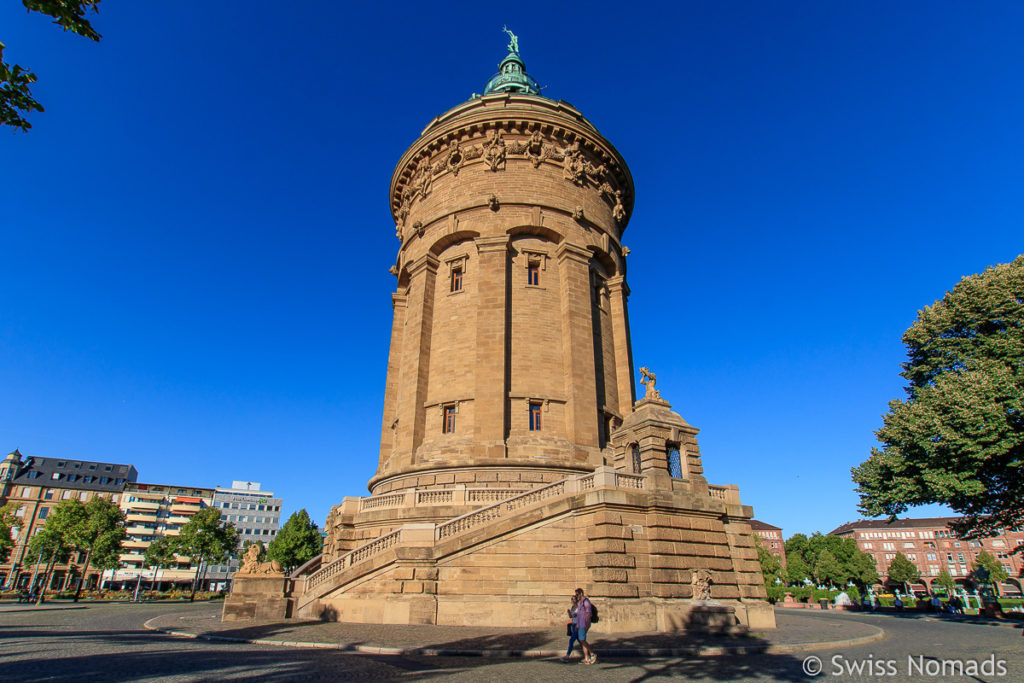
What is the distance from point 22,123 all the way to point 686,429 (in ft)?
61.4

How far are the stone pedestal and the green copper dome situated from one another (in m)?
34.3

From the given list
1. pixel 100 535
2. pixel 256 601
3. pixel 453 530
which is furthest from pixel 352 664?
pixel 100 535

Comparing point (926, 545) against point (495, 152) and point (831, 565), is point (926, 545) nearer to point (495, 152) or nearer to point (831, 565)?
point (831, 565)

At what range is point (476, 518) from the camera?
17.0m

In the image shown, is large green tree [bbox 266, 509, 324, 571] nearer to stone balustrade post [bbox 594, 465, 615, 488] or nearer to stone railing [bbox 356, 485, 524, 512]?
stone railing [bbox 356, 485, 524, 512]

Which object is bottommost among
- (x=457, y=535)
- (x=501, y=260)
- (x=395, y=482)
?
(x=457, y=535)

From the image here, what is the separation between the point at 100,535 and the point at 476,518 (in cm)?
4468

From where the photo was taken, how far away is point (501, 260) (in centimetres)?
2723

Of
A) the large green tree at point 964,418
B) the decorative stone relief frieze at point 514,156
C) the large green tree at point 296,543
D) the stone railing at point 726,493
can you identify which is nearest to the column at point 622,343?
the decorative stone relief frieze at point 514,156

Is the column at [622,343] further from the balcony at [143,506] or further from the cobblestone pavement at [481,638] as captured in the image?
the balcony at [143,506]

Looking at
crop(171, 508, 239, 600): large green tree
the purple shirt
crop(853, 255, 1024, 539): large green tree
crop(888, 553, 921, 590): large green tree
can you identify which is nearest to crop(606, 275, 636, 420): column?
crop(853, 255, 1024, 539): large green tree

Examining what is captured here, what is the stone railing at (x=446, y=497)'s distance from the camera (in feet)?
64.6

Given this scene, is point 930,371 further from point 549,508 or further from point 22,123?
point 22,123

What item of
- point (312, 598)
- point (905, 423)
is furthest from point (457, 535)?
point (905, 423)
